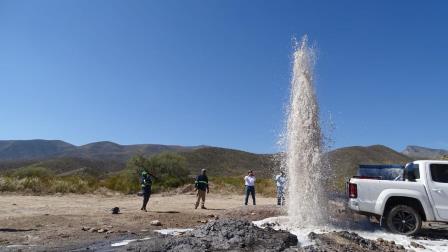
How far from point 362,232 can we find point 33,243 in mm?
8076

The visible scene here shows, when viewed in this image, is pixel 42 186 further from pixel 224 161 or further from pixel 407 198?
pixel 224 161

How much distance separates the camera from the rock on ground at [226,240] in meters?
10.0

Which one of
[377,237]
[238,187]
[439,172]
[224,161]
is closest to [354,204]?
[377,237]

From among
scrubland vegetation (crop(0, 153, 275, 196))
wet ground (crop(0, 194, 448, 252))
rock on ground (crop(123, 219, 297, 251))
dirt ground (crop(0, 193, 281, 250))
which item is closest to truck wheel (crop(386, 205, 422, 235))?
wet ground (crop(0, 194, 448, 252))

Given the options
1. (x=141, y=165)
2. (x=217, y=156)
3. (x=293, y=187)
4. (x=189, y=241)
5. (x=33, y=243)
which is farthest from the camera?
(x=217, y=156)

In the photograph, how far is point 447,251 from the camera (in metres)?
10.8

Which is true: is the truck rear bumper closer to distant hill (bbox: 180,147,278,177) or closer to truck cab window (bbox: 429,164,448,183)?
truck cab window (bbox: 429,164,448,183)

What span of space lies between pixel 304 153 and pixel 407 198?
2892 millimetres

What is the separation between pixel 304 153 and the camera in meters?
14.0

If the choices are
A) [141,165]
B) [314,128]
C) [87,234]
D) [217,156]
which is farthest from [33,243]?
[217,156]

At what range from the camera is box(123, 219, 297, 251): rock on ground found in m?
10.0

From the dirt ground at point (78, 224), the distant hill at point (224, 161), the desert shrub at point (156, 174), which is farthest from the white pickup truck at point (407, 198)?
the distant hill at point (224, 161)

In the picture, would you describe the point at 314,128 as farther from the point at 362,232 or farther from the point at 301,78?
the point at 362,232

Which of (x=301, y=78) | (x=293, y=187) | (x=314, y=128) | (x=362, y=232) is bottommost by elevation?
(x=362, y=232)
